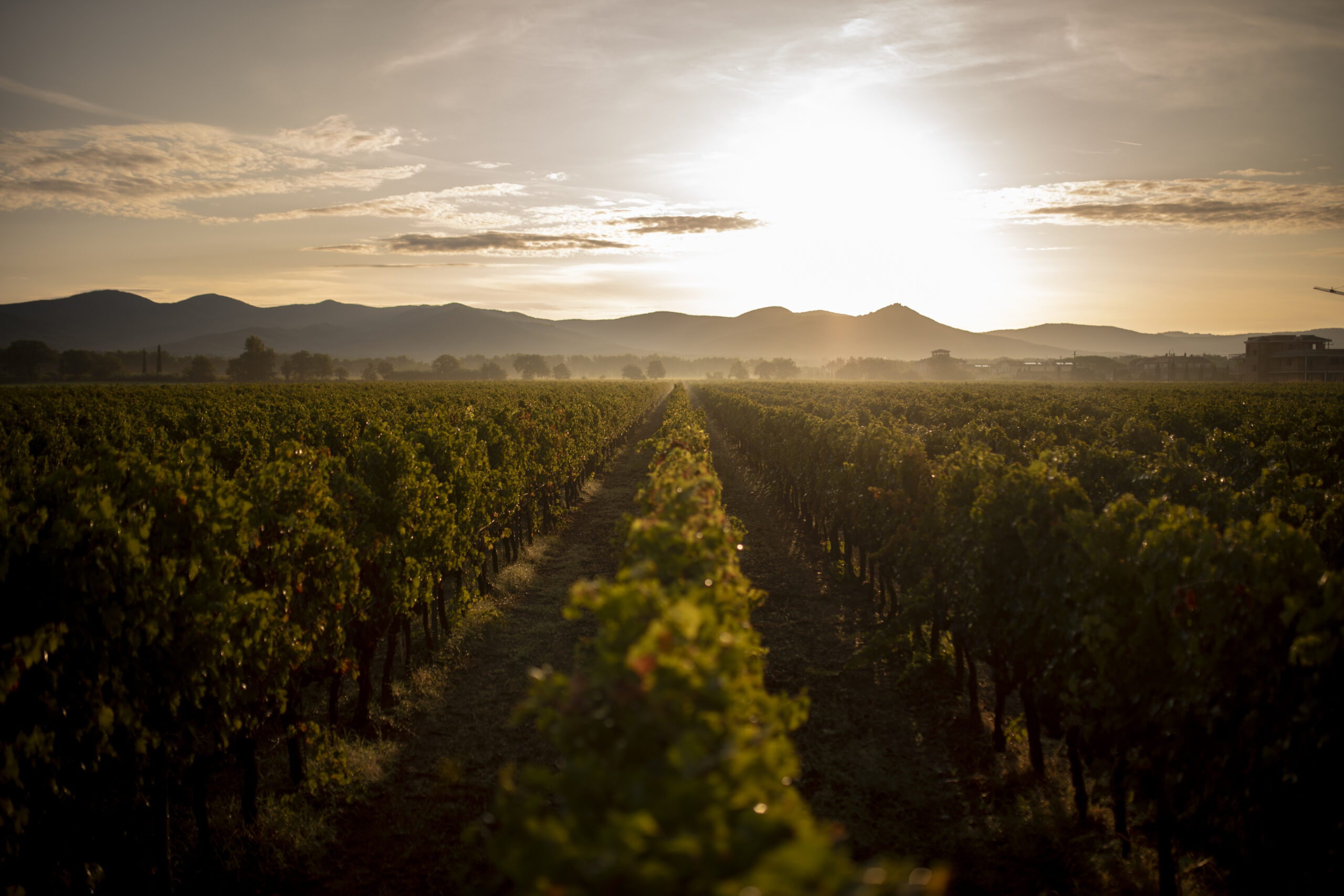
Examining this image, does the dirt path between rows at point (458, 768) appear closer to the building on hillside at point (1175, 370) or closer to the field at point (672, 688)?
the field at point (672, 688)

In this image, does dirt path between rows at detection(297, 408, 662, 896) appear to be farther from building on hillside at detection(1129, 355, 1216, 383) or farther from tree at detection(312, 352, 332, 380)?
Result: tree at detection(312, 352, 332, 380)

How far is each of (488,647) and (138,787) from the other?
20.8ft

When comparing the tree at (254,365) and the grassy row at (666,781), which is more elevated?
the tree at (254,365)

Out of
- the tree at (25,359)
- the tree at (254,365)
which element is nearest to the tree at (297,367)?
the tree at (254,365)

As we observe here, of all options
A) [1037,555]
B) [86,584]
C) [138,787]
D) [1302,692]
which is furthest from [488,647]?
[1302,692]

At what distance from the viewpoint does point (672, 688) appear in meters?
3.04

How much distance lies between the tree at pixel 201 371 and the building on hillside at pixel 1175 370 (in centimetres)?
14808

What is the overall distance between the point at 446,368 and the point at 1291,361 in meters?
168

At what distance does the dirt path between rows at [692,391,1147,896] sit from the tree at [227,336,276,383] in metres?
136

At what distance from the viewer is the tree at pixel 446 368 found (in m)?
172

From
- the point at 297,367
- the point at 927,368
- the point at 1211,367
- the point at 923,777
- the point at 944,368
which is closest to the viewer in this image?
the point at 923,777

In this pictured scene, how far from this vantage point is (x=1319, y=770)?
4629 mm

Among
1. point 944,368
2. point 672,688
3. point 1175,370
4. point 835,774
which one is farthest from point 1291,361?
point 672,688

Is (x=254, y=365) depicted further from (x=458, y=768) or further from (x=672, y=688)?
(x=672, y=688)
